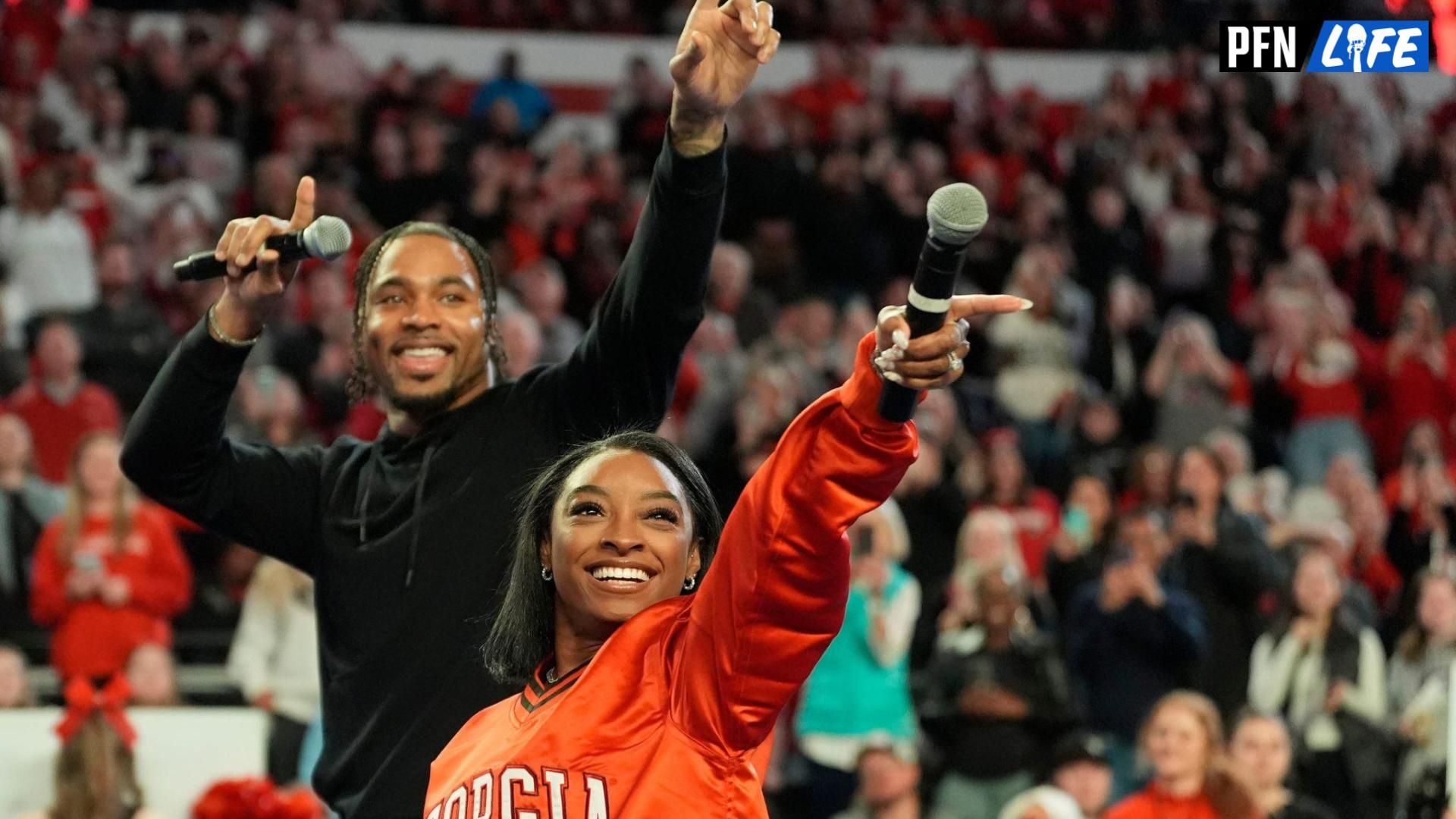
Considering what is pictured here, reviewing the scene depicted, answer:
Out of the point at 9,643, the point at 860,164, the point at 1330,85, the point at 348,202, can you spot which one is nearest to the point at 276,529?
the point at 9,643

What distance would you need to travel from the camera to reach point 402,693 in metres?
3.02

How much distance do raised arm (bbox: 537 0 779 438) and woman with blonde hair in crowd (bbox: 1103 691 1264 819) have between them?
3.76 meters

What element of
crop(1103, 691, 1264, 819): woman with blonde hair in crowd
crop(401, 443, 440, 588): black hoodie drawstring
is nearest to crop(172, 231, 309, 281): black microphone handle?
crop(401, 443, 440, 588): black hoodie drawstring

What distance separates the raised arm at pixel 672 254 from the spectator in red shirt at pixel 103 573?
4.40 metres

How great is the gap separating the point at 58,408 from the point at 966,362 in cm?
473

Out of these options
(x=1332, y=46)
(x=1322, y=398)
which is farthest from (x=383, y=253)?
(x=1332, y=46)

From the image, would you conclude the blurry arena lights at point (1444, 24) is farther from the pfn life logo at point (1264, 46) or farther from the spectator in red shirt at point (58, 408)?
the spectator in red shirt at point (58, 408)

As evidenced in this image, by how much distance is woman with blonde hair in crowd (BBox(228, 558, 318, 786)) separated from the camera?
7.26 m

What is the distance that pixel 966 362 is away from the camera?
36.3 ft

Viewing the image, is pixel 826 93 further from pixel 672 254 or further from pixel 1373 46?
pixel 672 254

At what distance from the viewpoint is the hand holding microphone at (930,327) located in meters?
2.11

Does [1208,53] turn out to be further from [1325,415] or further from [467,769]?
[467,769]

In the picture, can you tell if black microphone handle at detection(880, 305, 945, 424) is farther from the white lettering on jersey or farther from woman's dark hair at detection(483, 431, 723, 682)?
the white lettering on jersey

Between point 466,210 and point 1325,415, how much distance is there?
430cm
